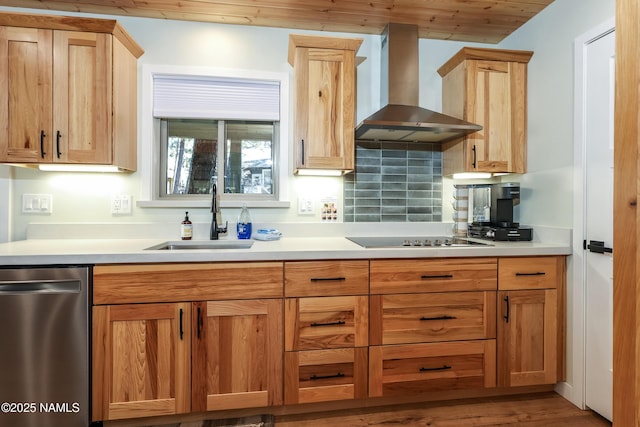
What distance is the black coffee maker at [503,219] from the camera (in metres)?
2.16

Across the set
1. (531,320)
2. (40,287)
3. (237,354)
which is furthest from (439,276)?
(40,287)

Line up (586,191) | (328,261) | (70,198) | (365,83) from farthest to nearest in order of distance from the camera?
(365,83) → (70,198) → (586,191) → (328,261)

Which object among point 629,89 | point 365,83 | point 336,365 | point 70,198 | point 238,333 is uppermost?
point 365,83

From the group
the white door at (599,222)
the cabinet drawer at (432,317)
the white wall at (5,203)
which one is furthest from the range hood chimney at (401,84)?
the white wall at (5,203)

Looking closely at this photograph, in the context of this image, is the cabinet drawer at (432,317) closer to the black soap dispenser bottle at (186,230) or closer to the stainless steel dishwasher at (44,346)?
the black soap dispenser bottle at (186,230)

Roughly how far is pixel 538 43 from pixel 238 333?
262 centimetres

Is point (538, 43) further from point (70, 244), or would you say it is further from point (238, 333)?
point (70, 244)

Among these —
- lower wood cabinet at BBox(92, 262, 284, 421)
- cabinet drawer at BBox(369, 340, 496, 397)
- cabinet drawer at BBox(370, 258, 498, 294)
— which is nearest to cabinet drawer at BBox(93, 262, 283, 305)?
lower wood cabinet at BBox(92, 262, 284, 421)

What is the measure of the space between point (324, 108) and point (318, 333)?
134 cm

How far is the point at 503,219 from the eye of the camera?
224cm

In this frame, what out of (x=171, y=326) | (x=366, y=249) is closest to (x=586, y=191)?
(x=366, y=249)

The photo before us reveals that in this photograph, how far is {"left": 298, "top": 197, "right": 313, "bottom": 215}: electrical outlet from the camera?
2.38m

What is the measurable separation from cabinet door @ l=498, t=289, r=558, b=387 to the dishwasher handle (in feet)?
7.22

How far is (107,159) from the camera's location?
6.25 feet
